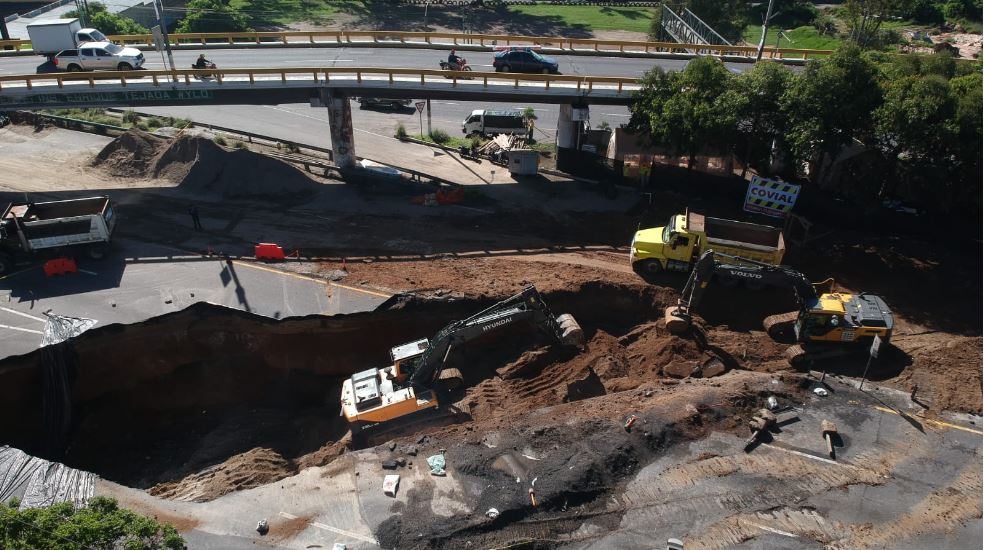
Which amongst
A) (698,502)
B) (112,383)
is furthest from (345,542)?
(112,383)

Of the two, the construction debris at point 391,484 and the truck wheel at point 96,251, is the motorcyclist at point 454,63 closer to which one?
the truck wheel at point 96,251

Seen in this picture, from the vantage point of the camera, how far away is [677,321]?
25.8m

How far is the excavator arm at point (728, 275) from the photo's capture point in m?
24.3

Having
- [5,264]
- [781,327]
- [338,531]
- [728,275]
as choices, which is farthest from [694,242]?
[5,264]

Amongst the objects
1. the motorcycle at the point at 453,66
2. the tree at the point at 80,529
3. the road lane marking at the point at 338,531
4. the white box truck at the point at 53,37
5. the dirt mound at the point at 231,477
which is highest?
the white box truck at the point at 53,37

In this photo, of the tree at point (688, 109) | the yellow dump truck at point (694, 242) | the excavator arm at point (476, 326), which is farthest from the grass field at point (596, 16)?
the excavator arm at point (476, 326)

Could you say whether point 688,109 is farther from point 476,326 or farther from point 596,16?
point 596,16

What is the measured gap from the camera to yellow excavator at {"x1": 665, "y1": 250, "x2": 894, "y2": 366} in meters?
23.9

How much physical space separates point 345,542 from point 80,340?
47.2 ft

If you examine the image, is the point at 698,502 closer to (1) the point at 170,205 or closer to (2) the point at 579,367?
(2) the point at 579,367

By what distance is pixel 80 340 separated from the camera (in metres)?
24.5

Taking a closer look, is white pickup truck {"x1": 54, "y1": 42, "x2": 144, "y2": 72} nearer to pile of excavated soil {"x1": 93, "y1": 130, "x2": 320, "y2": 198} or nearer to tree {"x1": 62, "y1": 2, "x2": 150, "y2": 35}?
pile of excavated soil {"x1": 93, "y1": 130, "x2": 320, "y2": 198}

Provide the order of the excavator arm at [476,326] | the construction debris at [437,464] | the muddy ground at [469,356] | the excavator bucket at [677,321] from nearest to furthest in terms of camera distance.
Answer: the construction debris at [437,464]
the muddy ground at [469,356]
the excavator arm at [476,326]
the excavator bucket at [677,321]

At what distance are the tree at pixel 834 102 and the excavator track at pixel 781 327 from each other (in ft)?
29.5
